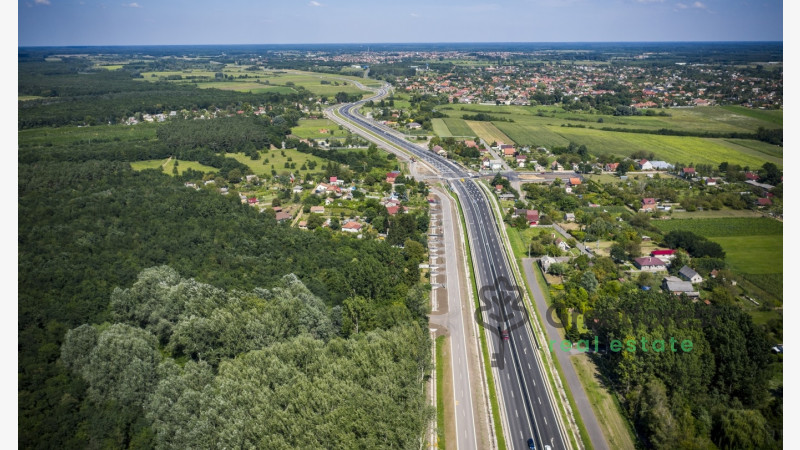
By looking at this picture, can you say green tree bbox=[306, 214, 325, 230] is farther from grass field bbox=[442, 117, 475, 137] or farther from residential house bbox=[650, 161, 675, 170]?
residential house bbox=[650, 161, 675, 170]

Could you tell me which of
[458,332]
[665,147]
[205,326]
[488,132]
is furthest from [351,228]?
[665,147]

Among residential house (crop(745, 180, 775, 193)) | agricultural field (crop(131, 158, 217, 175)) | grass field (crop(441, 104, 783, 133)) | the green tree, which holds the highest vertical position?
grass field (crop(441, 104, 783, 133))

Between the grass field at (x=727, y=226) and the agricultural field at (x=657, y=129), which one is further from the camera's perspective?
the agricultural field at (x=657, y=129)

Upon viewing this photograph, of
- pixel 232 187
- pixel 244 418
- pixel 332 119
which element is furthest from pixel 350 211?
pixel 332 119

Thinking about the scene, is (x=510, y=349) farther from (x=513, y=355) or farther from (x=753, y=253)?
(x=753, y=253)

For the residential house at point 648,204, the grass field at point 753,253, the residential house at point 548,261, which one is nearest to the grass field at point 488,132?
the residential house at point 648,204

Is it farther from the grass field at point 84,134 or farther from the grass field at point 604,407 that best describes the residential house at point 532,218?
the grass field at point 84,134

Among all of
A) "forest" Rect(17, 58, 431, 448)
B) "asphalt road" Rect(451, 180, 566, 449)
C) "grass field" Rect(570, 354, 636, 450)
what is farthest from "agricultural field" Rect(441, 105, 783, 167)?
"grass field" Rect(570, 354, 636, 450)
